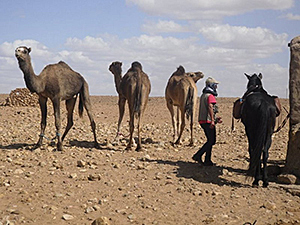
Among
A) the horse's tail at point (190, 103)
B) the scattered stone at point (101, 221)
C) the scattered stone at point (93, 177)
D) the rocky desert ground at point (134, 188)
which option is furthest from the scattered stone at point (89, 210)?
the horse's tail at point (190, 103)

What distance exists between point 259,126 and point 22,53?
5808mm

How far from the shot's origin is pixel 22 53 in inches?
427

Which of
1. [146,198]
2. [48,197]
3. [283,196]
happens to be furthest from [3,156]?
[283,196]

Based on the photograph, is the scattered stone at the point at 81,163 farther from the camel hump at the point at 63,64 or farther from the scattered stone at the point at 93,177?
the camel hump at the point at 63,64

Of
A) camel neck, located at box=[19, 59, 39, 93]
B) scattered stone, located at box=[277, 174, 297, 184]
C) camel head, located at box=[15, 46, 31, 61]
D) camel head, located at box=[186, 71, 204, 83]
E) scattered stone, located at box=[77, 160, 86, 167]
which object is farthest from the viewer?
camel head, located at box=[186, 71, 204, 83]

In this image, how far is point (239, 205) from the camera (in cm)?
766

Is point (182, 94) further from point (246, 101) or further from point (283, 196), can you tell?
point (283, 196)

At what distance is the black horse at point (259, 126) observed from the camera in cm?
839

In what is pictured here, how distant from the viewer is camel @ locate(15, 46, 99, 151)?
1098 centimetres

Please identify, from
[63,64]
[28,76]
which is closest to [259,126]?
[28,76]

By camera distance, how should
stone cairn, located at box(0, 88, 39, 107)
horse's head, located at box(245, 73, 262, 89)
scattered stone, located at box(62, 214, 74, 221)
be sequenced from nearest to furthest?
1. scattered stone, located at box(62, 214, 74, 221)
2. horse's head, located at box(245, 73, 262, 89)
3. stone cairn, located at box(0, 88, 39, 107)

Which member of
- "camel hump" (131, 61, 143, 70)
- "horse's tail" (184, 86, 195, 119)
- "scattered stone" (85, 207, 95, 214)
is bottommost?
"scattered stone" (85, 207, 95, 214)

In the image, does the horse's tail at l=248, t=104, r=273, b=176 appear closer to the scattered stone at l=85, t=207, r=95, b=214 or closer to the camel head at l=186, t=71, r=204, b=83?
the scattered stone at l=85, t=207, r=95, b=214

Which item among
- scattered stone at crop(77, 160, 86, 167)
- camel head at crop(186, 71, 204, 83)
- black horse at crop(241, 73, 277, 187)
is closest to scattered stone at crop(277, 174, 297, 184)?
black horse at crop(241, 73, 277, 187)
